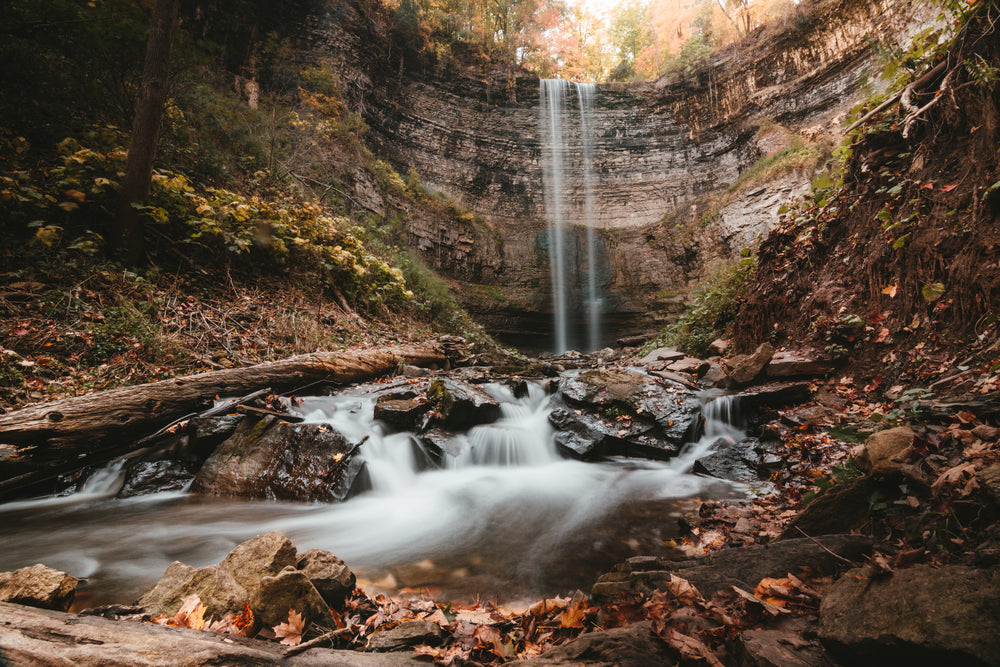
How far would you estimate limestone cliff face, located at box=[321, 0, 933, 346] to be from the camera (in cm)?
1520

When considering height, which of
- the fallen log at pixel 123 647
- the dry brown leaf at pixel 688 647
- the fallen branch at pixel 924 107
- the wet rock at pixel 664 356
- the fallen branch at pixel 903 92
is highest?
the fallen branch at pixel 903 92

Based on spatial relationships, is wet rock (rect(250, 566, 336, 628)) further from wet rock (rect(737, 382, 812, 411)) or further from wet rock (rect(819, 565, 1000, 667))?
wet rock (rect(737, 382, 812, 411))

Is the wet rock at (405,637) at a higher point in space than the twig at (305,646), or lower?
lower

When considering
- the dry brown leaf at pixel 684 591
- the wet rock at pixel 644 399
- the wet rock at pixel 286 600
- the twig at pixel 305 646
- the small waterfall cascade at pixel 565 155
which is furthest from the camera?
the small waterfall cascade at pixel 565 155

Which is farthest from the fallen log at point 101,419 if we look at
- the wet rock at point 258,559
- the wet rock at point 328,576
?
the wet rock at point 328,576

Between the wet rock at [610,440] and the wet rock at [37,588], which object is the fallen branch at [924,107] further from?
the wet rock at [37,588]

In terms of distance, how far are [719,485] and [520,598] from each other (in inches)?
110

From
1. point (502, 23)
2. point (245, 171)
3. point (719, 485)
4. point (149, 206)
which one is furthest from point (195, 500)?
point (502, 23)

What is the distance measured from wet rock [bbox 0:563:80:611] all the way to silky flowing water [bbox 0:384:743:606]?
617 mm

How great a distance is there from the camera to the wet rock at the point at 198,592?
167 centimetres

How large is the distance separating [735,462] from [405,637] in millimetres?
4062

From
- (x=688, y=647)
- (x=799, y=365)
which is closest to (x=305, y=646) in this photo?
(x=688, y=647)

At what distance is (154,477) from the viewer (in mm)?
Answer: 3877

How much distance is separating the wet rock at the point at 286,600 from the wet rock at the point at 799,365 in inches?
217
